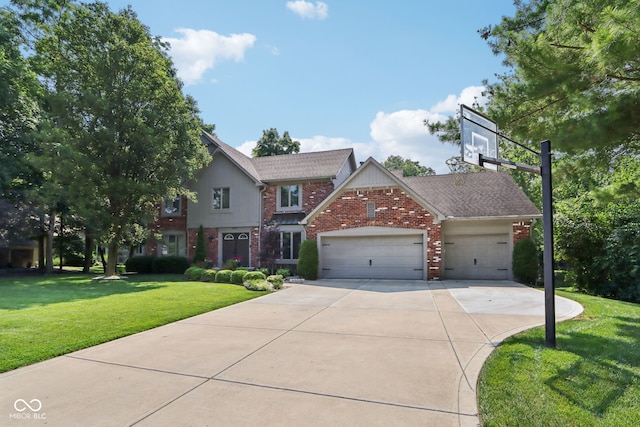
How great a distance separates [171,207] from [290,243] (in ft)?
27.8

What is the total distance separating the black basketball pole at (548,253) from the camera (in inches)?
210

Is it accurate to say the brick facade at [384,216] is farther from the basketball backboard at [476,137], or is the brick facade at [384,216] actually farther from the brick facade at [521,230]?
the basketball backboard at [476,137]

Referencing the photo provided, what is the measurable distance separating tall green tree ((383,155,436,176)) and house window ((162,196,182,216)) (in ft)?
150

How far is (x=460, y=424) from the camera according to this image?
10.5 ft

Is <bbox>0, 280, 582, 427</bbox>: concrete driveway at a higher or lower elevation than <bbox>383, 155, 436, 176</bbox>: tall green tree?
lower

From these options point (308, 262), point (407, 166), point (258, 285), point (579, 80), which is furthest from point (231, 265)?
point (407, 166)

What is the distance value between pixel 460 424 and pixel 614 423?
1.37 metres

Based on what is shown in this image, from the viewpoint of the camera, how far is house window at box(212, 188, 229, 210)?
815 inches

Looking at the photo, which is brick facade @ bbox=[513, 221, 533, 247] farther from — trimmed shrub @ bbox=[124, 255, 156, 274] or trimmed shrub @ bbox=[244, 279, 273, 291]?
trimmed shrub @ bbox=[124, 255, 156, 274]

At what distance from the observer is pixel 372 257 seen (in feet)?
52.9

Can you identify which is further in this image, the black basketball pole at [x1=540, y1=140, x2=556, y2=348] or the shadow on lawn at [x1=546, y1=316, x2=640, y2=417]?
the black basketball pole at [x1=540, y1=140, x2=556, y2=348]

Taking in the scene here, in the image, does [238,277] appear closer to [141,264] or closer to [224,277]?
[224,277]

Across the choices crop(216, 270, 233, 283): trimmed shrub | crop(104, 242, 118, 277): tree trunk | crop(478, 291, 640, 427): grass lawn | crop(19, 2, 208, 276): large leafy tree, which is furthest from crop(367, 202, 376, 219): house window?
crop(104, 242, 118, 277): tree trunk

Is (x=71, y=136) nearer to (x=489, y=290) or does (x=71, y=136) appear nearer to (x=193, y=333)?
(x=193, y=333)
